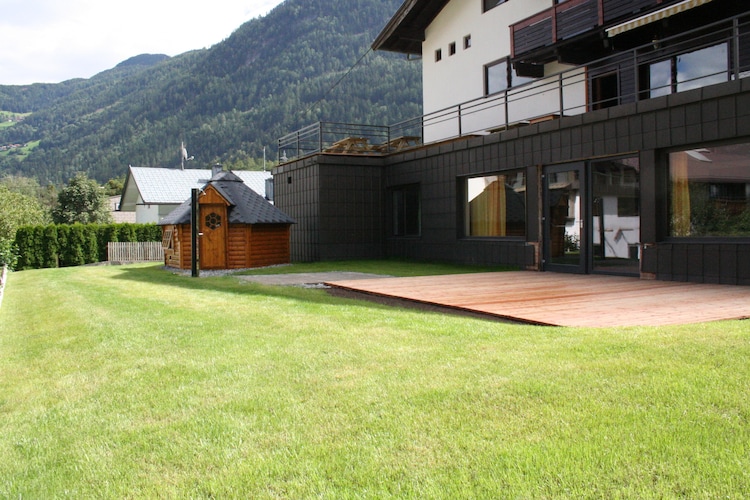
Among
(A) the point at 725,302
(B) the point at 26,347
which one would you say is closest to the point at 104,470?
(B) the point at 26,347

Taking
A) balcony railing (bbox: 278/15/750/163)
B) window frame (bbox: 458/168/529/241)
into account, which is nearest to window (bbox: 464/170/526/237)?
window frame (bbox: 458/168/529/241)

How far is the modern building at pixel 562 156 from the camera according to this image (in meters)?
9.36

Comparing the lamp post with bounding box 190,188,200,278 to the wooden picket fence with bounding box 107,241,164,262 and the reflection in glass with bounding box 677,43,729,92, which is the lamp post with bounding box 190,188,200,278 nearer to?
the reflection in glass with bounding box 677,43,729,92

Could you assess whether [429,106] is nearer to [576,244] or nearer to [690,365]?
[576,244]

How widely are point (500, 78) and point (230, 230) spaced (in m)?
9.22

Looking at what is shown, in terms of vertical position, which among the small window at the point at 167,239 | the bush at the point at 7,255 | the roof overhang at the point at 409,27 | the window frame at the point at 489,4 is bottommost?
the bush at the point at 7,255

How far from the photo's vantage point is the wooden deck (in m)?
5.96

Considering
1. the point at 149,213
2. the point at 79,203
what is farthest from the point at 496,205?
the point at 79,203

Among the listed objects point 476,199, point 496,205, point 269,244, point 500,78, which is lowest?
point 269,244

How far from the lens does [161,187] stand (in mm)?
45312

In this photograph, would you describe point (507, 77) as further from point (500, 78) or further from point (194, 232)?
point (194, 232)

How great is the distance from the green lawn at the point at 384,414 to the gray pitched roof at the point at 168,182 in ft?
131

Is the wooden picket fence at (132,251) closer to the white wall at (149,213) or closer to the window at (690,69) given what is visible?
the white wall at (149,213)

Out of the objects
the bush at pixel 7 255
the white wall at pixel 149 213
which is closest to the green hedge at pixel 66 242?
the bush at pixel 7 255
